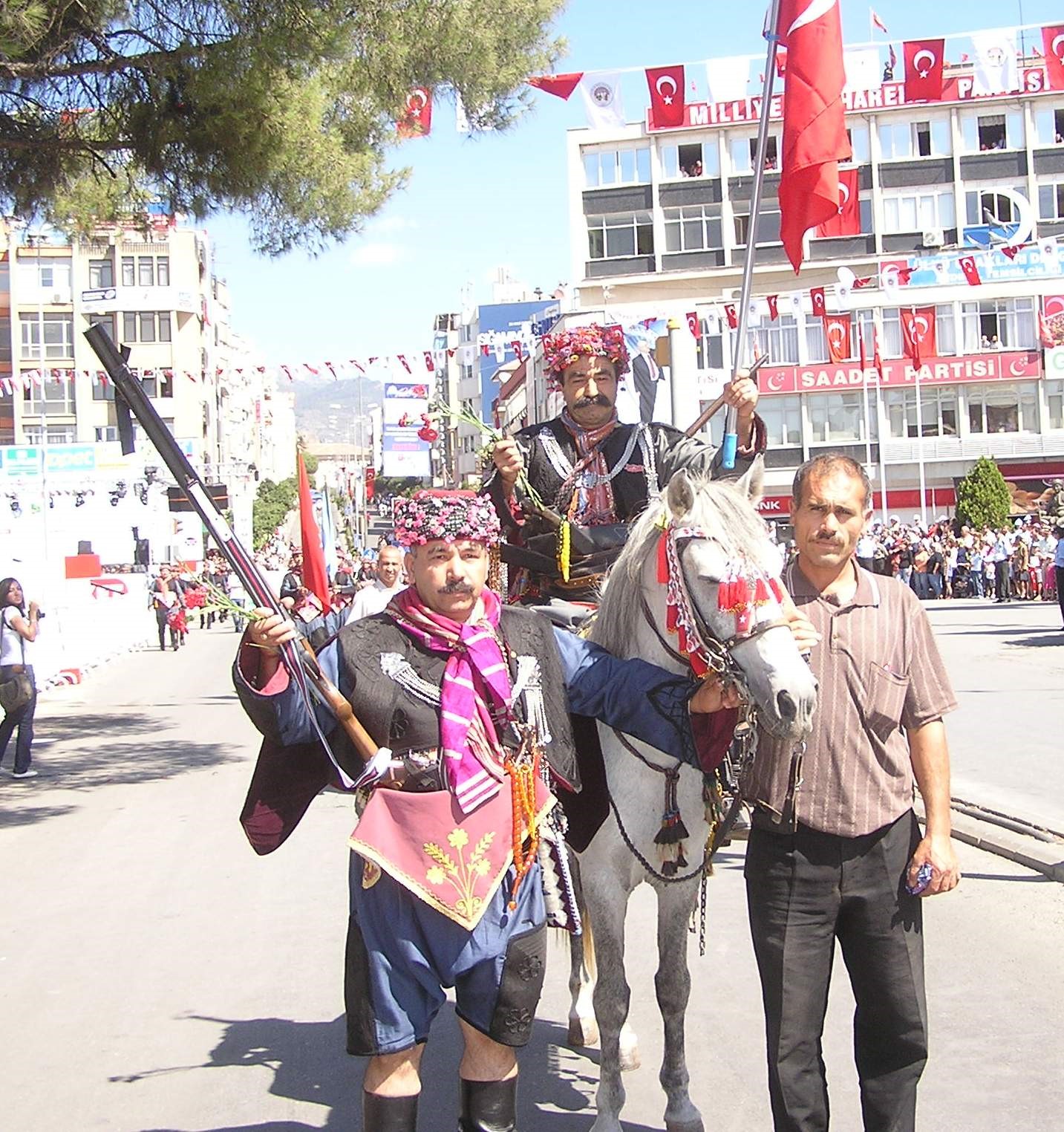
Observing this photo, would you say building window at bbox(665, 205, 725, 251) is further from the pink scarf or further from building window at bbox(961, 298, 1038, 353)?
the pink scarf

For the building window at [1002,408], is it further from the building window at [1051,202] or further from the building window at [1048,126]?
the building window at [1048,126]

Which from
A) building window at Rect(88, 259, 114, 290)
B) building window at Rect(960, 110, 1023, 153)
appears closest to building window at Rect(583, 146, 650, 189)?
building window at Rect(960, 110, 1023, 153)

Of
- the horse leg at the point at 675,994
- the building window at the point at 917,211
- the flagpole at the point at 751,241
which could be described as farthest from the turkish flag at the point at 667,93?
the horse leg at the point at 675,994

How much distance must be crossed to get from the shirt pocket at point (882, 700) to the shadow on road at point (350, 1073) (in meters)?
1.76

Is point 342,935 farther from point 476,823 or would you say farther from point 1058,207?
point 1058,207

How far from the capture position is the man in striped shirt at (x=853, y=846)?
3660mm

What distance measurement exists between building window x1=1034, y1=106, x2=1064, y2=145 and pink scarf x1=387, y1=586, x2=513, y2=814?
56.5 meters

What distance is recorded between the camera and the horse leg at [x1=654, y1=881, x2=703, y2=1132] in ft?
14.4

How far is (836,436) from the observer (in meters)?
53.6

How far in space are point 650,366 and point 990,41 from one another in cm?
3085

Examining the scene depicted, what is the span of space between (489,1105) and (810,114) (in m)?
4.78

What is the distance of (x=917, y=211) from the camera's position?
5506 cm

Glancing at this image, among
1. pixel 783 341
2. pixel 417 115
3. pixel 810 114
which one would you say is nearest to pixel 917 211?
pixel 783 341

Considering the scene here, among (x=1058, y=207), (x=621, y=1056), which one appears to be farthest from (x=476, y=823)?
(x=1058, y=207)
